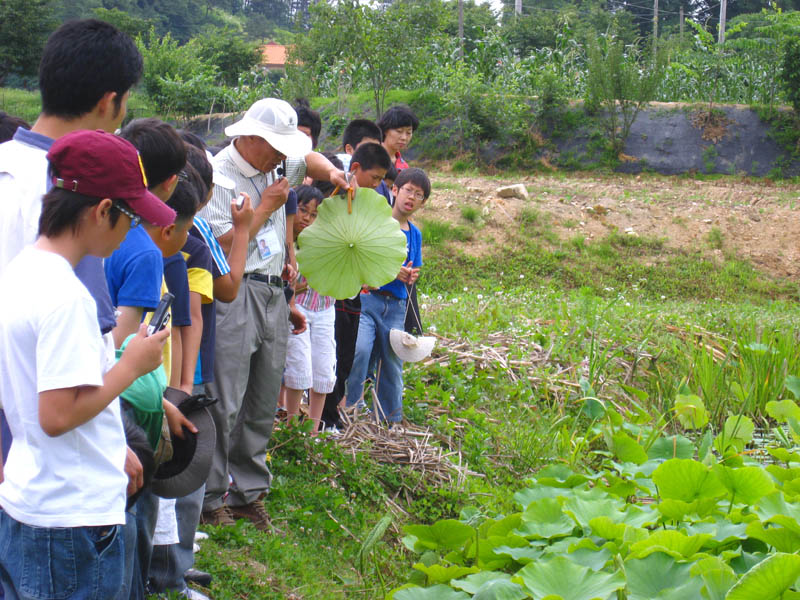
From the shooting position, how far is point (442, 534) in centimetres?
286

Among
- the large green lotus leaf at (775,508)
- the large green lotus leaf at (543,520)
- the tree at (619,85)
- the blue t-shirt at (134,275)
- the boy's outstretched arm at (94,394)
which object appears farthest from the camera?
the tree at (619,85)

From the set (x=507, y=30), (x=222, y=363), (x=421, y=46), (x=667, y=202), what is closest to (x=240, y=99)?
(x=421, y=46)

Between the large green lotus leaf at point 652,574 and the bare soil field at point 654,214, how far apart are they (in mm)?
9671

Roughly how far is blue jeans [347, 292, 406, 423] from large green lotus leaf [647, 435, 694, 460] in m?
1.58

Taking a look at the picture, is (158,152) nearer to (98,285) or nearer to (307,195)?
(98,285)

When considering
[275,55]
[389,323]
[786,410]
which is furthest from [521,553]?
[275,55]

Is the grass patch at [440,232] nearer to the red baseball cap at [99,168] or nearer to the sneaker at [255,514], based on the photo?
the sneaker at [255,514]

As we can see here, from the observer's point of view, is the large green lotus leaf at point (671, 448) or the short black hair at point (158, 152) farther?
the large green lotus leaf at point (671, 448)

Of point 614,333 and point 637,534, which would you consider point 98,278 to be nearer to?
point 637,534

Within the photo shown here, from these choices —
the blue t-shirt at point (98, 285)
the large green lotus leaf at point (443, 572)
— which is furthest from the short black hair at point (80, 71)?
the large green lotus leaf at point (443, 572)

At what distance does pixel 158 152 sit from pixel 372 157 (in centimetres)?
205

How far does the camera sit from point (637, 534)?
2555 millimetres

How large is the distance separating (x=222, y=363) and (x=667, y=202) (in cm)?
→ 1177

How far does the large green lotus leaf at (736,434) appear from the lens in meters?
4.22
